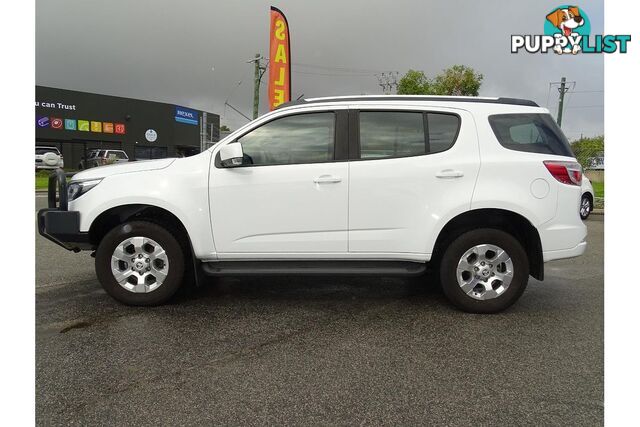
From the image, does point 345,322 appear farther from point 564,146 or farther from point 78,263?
point 78,263

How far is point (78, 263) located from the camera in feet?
19.8

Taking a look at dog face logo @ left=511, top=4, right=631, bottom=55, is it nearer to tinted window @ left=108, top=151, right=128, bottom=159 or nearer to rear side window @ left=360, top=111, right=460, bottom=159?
rear side window @ left=360, top=111, right=460, bottom=159

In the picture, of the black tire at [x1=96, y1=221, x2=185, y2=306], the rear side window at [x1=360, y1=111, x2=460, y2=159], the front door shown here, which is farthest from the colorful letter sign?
the rear side window at [x1=360, y1=111, x2=460, y2=159]

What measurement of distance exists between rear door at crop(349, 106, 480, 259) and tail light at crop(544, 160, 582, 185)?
0.68 m

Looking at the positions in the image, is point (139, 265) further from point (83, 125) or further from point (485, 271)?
point (83, 125)

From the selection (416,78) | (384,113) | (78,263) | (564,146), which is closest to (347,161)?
(384,113)

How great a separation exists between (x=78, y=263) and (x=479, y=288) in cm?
527

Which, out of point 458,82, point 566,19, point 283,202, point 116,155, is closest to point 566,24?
point 566,19

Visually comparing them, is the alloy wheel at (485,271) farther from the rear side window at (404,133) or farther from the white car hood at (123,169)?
the white car hood at (123,169)

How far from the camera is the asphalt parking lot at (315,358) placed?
2.47 m

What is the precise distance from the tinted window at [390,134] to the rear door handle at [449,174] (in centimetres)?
27

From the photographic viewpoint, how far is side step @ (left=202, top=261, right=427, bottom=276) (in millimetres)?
4027

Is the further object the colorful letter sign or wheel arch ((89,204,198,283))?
the colorful letter sign

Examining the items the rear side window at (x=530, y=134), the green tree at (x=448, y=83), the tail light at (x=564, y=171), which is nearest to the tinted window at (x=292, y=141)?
the rear side window at (x=530, y=134)
